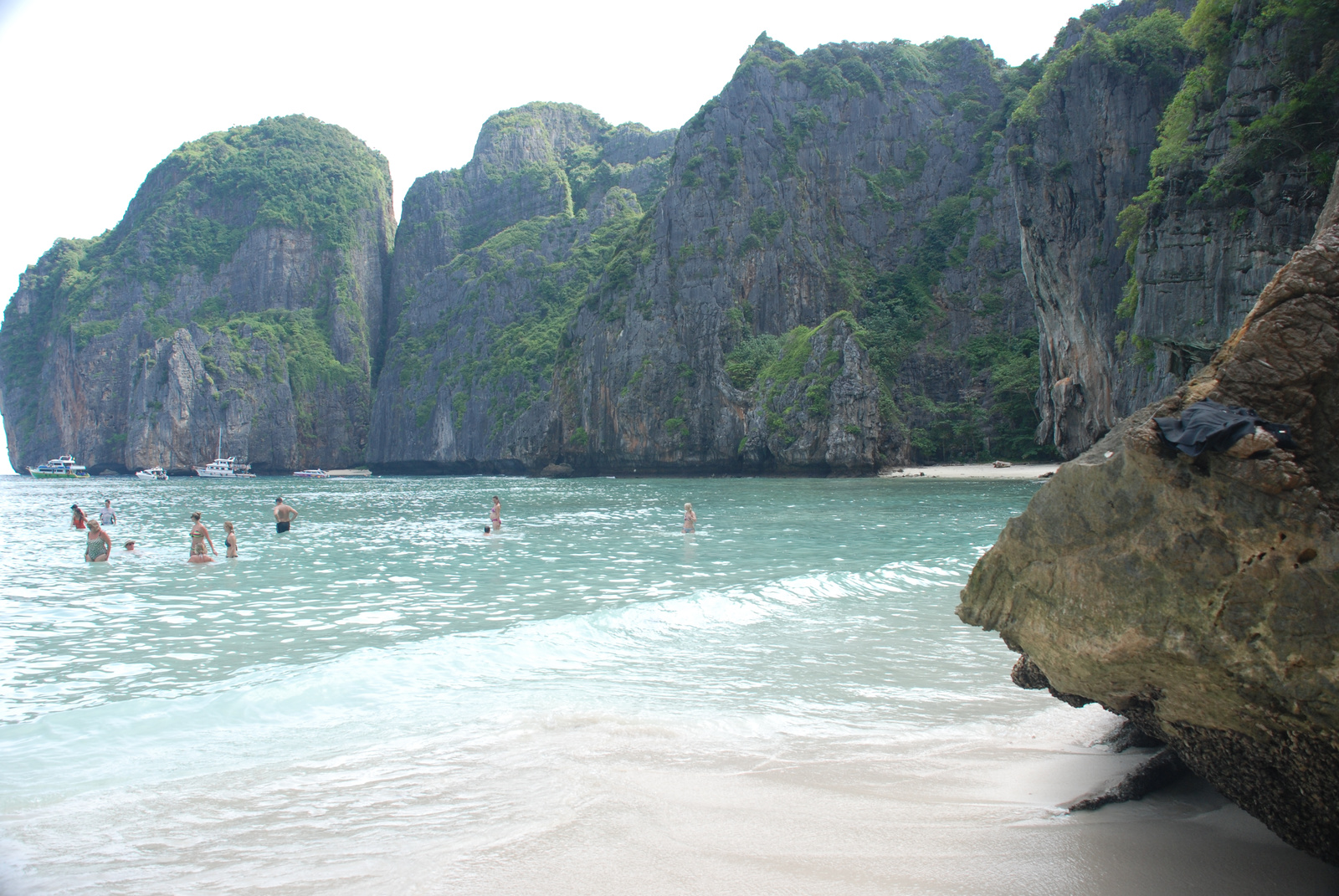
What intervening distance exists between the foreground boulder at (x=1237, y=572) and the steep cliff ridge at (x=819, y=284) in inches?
2087

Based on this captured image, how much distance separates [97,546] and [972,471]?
47879 mm

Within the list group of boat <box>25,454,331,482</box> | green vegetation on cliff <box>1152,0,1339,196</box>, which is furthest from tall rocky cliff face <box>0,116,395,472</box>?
green vegetation on cliff <box>1152,0,1339,196</box>

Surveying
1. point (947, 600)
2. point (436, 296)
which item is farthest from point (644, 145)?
point (947, 600)

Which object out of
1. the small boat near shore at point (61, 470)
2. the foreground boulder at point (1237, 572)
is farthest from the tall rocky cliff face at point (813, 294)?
the foreground boulder at point (1237, 572)

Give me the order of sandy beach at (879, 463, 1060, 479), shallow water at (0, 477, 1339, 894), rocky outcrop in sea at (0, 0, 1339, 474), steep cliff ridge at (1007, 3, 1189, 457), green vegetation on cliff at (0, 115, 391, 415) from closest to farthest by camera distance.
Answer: shallow water at (0, 477, 1339, 894) → rocky outcrop in sea at (0, 0, 1339, 474) → steep cliff ridge at (1007, 3, 1189, 457) → sandy beach at (879, 463, 1060, 479) → green vegetation on cliff at (0, 115, 391, 415)

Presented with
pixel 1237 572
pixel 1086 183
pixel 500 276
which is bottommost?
pixel 1237 572

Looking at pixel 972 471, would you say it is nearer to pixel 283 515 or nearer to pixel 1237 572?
pixel 283 515

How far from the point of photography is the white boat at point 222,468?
3595 inches

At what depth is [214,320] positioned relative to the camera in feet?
355

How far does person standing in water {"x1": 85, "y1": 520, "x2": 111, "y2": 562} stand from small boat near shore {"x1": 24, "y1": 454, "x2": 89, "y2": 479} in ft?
298

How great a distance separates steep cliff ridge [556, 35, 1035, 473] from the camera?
191ft

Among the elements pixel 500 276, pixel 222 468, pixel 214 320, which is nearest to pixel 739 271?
pixel 500 276

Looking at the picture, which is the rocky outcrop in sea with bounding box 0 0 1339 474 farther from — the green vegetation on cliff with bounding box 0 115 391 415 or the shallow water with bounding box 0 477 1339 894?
A: the shallow water with bounding box 0 477 1339 894

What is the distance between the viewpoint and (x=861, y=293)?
226ft
